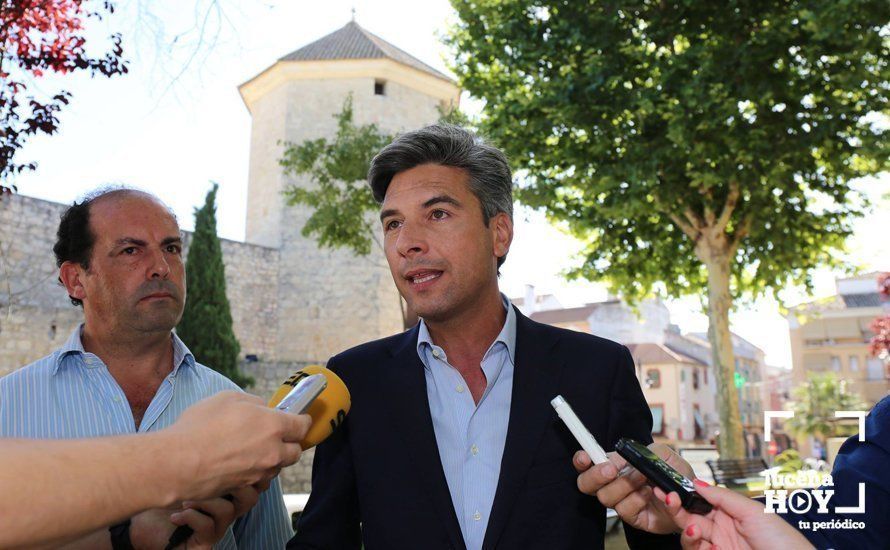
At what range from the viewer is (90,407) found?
8.50ft

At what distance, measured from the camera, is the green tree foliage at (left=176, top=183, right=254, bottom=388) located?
17734mm

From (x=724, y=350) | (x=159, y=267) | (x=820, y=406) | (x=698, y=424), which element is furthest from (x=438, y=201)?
(x=698, y=424)

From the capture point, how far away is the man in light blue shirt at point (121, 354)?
2566 mm

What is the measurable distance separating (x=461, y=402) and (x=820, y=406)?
51.1 meters

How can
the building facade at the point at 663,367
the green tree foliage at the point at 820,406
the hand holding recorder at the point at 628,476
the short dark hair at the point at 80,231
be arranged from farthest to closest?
the building facade at the point at 663,367
the green tree foliage at the point at 820,406
the short dark hair at the point at 80,231
the hand holding recorder at the point at 628,476

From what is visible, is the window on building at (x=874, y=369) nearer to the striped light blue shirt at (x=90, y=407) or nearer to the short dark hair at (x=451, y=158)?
the short dark hair at (x=451, y=158)

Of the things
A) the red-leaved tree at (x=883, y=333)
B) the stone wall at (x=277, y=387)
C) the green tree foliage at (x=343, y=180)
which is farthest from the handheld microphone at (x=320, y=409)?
the stone wall at (x=277, y=387)

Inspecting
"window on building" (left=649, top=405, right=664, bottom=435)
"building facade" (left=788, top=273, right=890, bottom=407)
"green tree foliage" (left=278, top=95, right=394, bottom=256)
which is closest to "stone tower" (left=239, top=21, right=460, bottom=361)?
"green tree foliage" (left=278, top=95, right=394, bottom=256)

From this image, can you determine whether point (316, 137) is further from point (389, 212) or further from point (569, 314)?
point (569, 314)

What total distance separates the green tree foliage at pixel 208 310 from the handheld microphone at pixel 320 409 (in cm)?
1637

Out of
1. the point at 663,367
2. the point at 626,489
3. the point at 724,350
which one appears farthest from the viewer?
the point at 663,367

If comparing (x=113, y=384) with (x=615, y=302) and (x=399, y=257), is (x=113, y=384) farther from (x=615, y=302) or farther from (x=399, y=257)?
(x=615, y=302)

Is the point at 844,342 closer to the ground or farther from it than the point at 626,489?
farther from it

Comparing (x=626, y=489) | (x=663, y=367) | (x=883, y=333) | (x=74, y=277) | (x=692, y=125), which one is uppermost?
(x=692, y=125)
